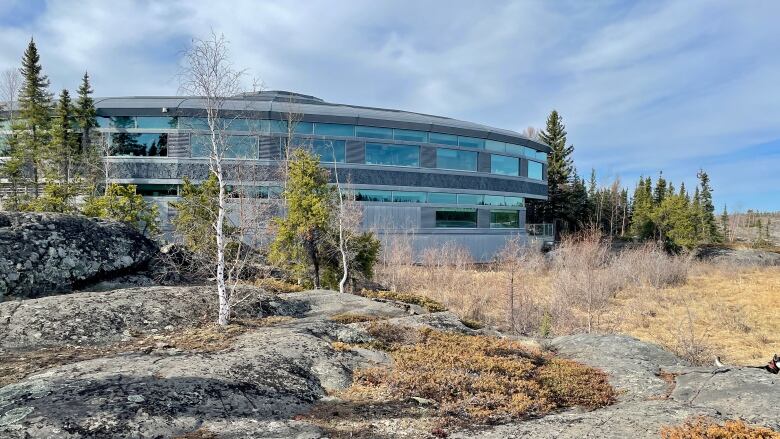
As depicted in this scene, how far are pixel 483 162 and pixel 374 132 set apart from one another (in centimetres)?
1063

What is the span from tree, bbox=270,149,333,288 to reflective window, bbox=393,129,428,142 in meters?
18.3

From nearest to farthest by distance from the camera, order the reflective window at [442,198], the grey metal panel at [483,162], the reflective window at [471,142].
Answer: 1. the reflective window at [442,198]
2. the reflective window at [471,142]
3. the grey metal panel at [483,162]

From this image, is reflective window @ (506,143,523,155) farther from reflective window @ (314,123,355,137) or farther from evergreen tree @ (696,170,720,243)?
evergreen tree @ (696,170,720,243)

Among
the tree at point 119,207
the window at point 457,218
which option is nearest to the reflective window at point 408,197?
the window at point 457,218

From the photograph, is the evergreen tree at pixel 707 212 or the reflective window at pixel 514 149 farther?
the evergreen tree at pixel 707 212

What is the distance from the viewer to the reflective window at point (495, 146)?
132ft

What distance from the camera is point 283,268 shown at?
18.7 meters

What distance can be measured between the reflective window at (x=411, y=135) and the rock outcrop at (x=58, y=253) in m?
24.9

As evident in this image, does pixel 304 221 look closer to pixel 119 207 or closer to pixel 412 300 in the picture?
pixel 412 300

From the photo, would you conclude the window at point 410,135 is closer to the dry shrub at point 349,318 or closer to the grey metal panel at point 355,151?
the grey metal panel at point 355,151

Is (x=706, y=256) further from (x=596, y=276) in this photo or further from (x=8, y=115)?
(x=8, y=115)

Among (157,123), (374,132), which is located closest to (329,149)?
(374,132)

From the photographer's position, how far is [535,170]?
151 ft

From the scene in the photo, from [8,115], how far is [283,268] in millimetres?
32078
